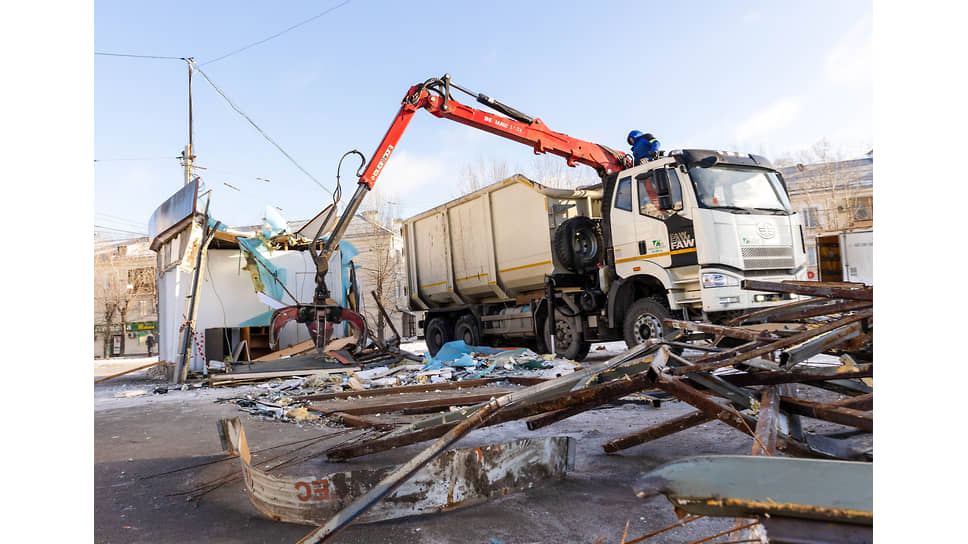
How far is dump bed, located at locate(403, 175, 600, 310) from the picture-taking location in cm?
986

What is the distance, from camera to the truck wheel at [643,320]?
25.3 feet

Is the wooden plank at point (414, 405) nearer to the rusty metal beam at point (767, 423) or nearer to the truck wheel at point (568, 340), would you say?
the rusty metal beam at point (767, 423)

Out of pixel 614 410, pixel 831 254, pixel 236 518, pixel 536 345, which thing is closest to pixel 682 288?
pixel 614 410

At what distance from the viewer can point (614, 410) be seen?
4.91 metres

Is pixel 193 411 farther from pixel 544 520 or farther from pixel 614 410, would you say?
pixel 544 520

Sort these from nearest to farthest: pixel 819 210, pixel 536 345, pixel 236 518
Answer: pixel 236 518, pixel 536 345, pixel 819 210

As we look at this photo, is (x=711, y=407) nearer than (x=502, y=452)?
Yes

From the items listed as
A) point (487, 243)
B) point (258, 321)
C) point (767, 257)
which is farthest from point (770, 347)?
point (258, 321)

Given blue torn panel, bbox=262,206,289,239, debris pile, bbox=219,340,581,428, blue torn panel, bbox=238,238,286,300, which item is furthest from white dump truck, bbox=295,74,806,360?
blue torn panel, bbox=238,238,286,300

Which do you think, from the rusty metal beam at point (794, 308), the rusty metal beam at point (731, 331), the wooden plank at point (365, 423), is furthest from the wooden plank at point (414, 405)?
the rusty metal beam at point (794, 308)

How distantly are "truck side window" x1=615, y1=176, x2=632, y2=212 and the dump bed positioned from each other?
1.48 m

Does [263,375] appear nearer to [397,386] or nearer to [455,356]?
[455,356]

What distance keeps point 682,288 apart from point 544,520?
573cm

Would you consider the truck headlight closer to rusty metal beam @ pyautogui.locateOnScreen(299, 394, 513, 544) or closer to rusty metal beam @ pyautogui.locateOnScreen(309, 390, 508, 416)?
rusty metal beam @ pyautogui.locateOnScreen(309, 390, 508, 416)
